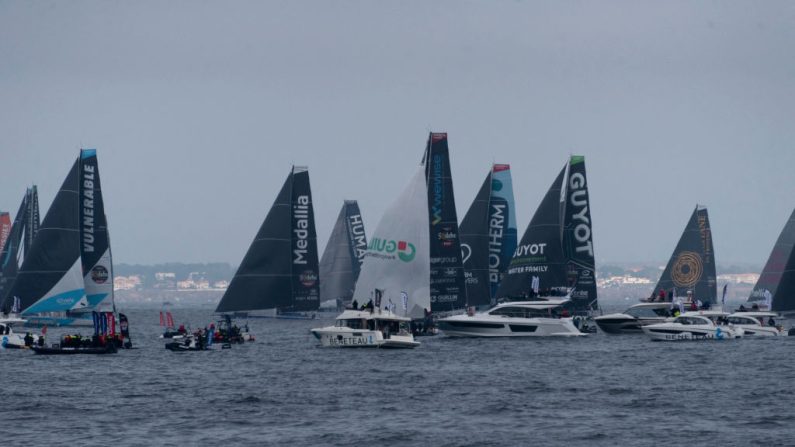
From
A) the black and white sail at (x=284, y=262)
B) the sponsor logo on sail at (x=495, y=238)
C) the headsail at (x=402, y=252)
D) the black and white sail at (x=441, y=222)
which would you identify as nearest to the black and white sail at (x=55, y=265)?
the black and white sail at (x=284, y=262)

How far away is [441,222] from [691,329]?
16816mm

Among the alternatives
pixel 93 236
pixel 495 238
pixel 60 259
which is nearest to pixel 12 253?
pixel 93 236

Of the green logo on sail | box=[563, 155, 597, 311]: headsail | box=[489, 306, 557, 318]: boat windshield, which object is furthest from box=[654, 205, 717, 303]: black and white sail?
the green logo on sail

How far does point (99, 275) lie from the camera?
96625 millimetres

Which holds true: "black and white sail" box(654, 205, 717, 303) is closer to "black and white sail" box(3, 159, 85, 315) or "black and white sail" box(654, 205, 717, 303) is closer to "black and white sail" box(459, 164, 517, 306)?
"black and white sail" box(459, 164, 517, 306)

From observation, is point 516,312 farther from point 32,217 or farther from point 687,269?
point 32,217

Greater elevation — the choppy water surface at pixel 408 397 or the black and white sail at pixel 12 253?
the black and white sail at pixel 12 253

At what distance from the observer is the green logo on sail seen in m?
79.8

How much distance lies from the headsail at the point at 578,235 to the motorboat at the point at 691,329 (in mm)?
7814

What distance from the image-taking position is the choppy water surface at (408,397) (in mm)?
42438

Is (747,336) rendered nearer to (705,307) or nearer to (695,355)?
(705,307)

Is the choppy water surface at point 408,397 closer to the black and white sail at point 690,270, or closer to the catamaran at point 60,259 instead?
the catamaran at point 60,259

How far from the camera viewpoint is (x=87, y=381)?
192ft

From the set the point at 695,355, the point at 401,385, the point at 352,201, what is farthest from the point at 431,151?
the point at 352,201
